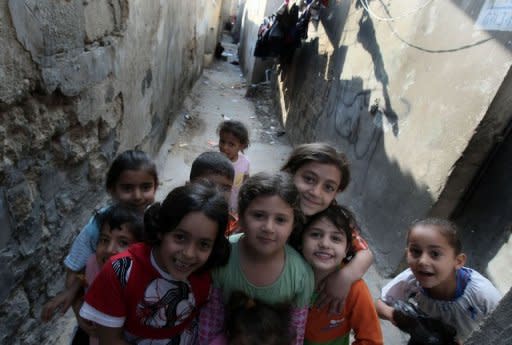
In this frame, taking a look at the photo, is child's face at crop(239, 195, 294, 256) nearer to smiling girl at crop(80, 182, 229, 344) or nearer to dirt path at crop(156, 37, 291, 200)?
smiling girl at crop(80, 182, 229, 344)

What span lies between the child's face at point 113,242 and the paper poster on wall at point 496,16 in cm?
235

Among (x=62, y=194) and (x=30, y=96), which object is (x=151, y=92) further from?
(x=30, y=96)

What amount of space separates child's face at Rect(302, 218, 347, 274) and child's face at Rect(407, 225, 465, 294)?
0.37 metres

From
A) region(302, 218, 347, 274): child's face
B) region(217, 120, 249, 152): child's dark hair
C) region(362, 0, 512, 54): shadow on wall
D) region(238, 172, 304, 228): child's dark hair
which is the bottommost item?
region(217, 120, 249, 152): child's dark hair

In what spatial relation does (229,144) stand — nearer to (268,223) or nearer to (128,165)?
(128,165)

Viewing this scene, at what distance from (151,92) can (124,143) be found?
103cm

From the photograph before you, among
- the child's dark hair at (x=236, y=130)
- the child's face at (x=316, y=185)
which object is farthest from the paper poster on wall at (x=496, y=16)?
the child's dark hair at (x=236, y=130)

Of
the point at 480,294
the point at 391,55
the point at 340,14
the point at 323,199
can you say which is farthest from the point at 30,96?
the point at 340,14

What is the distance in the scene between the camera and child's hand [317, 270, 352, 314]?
1192 millimetres

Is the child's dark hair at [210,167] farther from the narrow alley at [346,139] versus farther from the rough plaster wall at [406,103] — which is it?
the rough plaster wall at [406,103]

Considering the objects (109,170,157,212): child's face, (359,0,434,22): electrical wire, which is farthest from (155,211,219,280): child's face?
(359,0,434,22): electrical wire

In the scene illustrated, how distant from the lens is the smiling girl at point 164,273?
1004 mm

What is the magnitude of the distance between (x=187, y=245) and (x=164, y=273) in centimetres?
14

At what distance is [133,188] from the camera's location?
4.91ft
